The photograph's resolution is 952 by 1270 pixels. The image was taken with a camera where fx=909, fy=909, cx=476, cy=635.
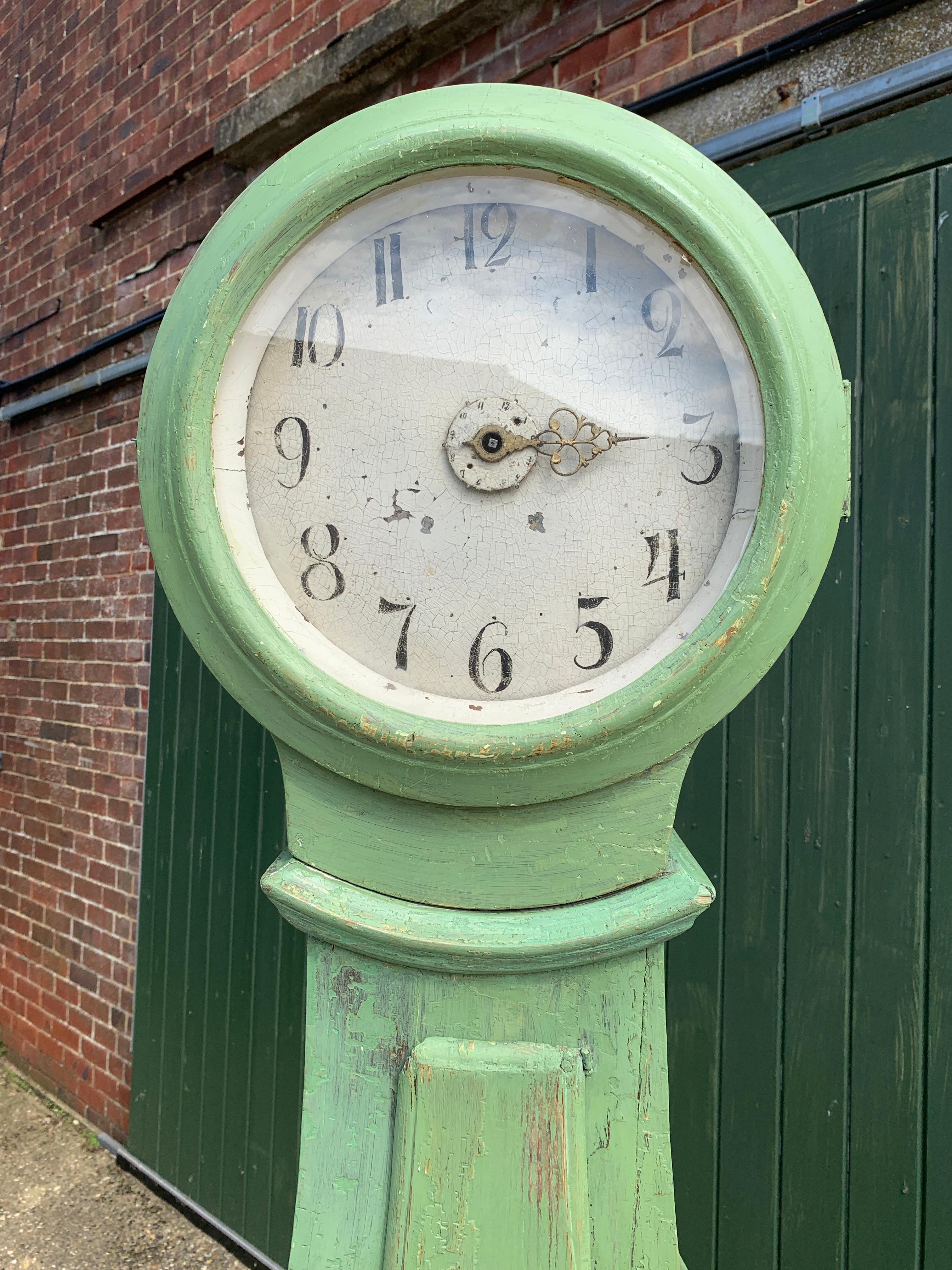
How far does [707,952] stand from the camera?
1.93 metres

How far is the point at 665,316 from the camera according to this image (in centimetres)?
86

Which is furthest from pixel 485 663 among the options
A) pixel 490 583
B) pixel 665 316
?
pixel 665 316

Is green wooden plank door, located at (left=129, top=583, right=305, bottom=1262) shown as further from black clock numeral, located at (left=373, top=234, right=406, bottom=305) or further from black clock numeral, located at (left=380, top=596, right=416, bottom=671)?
black clock numeral, located at (left=373, top=234, right=406, bottom=305)

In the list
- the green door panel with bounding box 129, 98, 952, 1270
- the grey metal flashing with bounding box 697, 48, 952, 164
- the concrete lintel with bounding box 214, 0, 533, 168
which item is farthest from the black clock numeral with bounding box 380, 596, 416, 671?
the concrete lintel with bounding box 214, 0, 533, 168

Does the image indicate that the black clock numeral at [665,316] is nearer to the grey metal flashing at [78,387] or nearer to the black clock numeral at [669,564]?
the black clock numeral at [669,564]

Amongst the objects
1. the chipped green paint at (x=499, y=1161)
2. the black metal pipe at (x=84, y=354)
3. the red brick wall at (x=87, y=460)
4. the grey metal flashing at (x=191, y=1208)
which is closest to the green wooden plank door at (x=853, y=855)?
the chipped green paint at (x=499, y=1161)

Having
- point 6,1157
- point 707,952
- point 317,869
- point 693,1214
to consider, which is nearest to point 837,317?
point 707,952

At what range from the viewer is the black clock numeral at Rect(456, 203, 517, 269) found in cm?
89

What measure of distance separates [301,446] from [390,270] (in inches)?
7.7

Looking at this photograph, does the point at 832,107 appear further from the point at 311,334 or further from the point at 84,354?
the point at 84,354

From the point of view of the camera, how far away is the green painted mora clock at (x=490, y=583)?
84 cm

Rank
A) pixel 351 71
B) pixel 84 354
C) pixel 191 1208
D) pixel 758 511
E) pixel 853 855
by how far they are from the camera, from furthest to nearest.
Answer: pixel 84 354
pixel 191 1208
pixel 351 71
pixel 853 855
pixel 758 511

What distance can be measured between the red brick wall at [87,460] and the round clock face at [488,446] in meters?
2.02

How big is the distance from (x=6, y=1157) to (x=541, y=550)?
3479 millimetres
